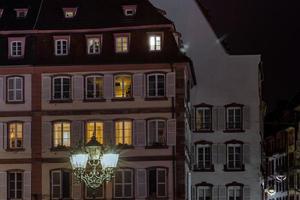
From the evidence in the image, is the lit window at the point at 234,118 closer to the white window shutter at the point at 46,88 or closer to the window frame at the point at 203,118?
the window frame at the point at 203,118

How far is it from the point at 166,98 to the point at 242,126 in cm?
1319

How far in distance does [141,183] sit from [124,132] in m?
3.92

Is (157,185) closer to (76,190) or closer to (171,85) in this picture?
(76,190)

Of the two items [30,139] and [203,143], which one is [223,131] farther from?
[30,139]

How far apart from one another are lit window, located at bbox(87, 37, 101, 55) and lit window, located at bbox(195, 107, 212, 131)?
1406 centimetres

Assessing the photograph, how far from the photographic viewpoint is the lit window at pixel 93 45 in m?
70.6

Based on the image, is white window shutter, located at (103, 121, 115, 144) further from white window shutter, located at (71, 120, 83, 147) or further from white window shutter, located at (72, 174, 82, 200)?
white window shutter, located at (72, 174, 82, 200)

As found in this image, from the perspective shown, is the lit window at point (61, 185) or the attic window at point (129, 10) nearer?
the lit window at point (61, 185)

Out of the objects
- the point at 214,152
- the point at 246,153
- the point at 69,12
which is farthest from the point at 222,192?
the point at 69,12

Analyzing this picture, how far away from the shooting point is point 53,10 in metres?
72.9

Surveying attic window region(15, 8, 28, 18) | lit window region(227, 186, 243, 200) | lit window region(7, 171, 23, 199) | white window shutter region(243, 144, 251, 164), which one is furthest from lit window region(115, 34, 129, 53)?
lit window region(227, 186, 243, 200)

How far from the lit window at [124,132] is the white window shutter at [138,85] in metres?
2.12

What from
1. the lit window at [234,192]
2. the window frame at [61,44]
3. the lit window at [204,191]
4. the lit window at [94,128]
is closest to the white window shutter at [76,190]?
the lit window at [94,128]

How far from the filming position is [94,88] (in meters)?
70.0
